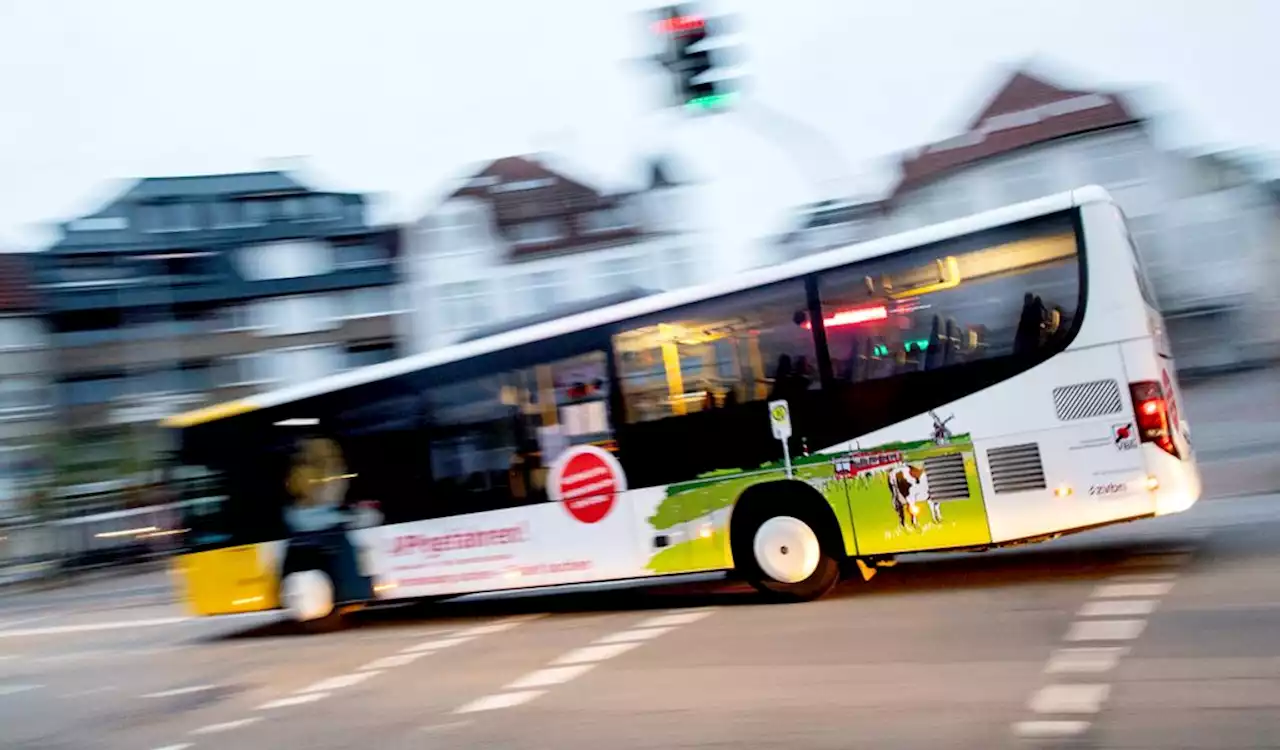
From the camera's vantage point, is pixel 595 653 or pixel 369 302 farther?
pixel 369 302

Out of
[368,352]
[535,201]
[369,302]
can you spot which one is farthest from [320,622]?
[369,302]

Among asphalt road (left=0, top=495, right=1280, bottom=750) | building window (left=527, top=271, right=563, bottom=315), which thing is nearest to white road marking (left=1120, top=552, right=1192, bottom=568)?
asphalt road (left=0, top=495, right=1280, bottom=750)

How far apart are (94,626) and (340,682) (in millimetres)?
11096

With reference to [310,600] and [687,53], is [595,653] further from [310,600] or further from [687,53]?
[687,53]

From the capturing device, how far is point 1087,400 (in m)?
9.95

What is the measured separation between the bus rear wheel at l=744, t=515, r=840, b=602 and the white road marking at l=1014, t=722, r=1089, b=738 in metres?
4.85

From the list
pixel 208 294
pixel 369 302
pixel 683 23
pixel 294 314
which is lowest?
pixel 683 23

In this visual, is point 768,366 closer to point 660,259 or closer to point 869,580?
point 869,580

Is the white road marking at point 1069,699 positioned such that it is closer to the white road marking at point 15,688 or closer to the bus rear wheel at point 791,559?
the bus rear wheel at point 791,559

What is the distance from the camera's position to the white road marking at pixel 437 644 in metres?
11.3

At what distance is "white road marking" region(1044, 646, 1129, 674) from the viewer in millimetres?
7215

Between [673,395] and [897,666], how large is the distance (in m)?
4.05

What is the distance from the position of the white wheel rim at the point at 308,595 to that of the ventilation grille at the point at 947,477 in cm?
654

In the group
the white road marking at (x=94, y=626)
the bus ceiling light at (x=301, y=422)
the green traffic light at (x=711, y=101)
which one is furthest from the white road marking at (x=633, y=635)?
the white road marking at (x=94, y=626)
